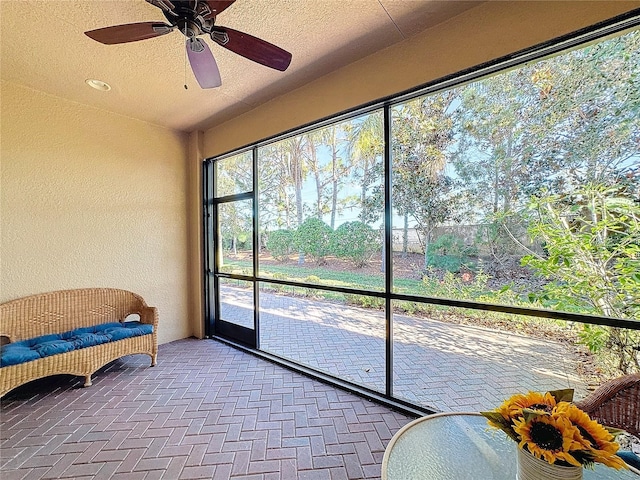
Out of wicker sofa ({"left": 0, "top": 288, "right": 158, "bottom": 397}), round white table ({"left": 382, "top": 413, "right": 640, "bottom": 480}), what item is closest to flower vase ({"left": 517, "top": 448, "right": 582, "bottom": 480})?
round white table ({"left": 382, "top": 413, "right": 640, "bottom": 480})

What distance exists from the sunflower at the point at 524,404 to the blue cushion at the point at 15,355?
3585 mm

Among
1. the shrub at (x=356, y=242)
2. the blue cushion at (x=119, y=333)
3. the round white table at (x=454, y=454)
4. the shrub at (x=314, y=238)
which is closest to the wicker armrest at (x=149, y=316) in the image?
the blue cushion at (x=119, y=333)

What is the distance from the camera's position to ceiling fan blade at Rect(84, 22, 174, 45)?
5.25 feet

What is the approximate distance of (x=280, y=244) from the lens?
11.9ft

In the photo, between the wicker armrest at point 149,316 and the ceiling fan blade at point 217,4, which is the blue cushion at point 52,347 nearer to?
the wicker armrest at point 149,316

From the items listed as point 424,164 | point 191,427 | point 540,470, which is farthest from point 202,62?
point 191,427

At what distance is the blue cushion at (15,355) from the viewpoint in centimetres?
242

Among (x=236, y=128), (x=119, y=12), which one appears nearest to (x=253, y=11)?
(x=119, y=12)

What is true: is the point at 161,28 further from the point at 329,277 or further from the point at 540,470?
the point at 540,470

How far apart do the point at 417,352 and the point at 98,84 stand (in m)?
4.28

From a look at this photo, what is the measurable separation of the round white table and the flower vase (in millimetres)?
159

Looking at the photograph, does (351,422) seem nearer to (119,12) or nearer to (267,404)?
(267,404)

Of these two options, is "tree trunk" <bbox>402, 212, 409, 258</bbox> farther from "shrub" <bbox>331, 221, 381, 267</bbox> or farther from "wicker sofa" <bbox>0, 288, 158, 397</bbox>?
"wicker sofa" <bbox>0, 288, 158, 397</bbox>

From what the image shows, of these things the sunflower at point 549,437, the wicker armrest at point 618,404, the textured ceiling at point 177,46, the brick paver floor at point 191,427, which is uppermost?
the textured ceiling at point 177,46
